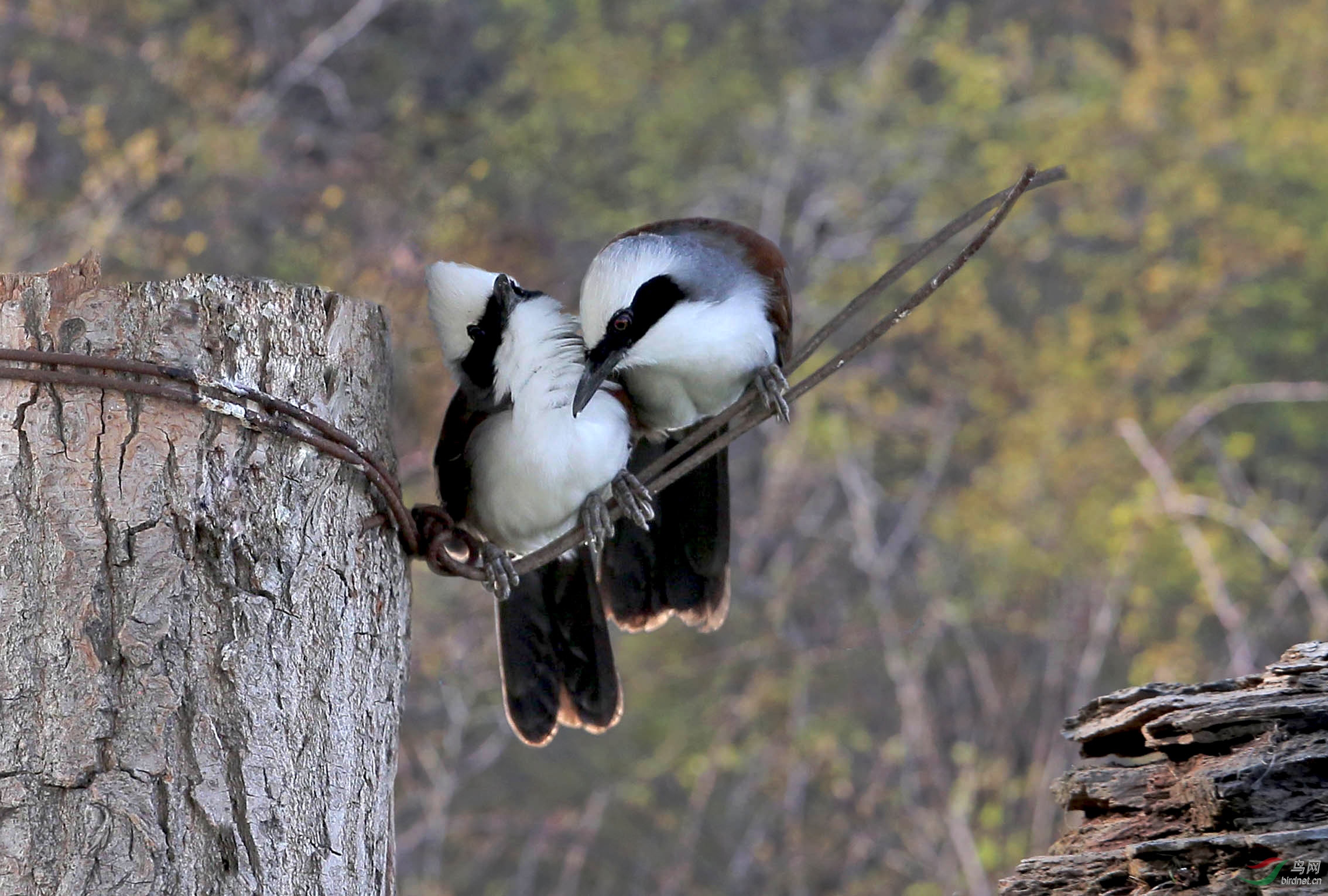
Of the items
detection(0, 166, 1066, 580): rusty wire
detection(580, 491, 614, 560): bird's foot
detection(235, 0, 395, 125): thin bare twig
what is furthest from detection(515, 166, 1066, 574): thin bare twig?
detection(235, 0, 395, 125): thin bare twig

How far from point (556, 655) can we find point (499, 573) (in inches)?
18.0

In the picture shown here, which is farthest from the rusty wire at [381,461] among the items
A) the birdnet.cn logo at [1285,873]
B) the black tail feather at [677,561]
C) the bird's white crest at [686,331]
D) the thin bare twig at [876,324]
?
the birdnet.cn logo at [1285,873]

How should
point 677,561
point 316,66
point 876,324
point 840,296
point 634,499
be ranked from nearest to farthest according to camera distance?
point 876,324 < point 634,499 < point 677,561 < point 316,66 < point 840,296

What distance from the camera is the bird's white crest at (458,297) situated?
2.34 metres

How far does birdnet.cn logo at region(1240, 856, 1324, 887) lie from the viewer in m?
1.74

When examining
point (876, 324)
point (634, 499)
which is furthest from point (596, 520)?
point (876, 324)

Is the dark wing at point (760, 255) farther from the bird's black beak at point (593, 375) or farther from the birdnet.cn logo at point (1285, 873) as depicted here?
the birdnet.cn logo at point (1285, 873)

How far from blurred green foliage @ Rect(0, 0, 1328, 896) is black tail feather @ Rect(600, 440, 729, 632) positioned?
2.69 m

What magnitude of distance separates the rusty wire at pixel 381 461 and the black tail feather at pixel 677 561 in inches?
10.6

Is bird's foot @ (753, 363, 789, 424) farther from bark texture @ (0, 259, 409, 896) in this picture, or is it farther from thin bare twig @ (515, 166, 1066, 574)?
bark texture @ (0, 259, 409, 896)

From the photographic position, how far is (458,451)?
245 cm

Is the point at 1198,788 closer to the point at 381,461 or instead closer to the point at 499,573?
Answer: the point at 499,573

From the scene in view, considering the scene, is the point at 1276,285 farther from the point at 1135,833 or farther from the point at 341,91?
the point at 1135,833

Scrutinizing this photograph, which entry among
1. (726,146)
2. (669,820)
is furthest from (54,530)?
(726,146)
